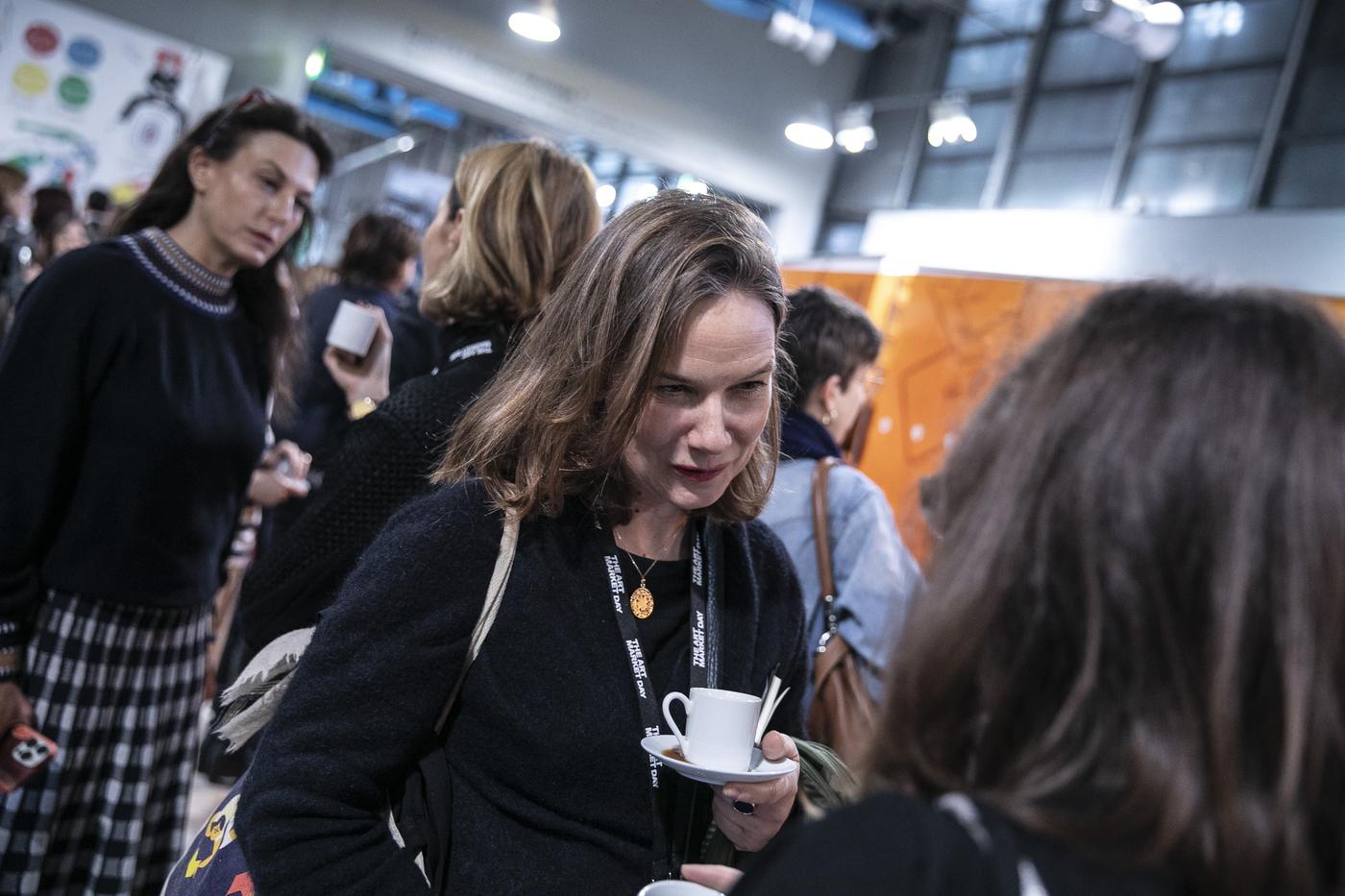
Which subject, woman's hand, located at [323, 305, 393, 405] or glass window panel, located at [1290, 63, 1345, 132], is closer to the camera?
woman's hand, located at [323, 305, 393, 405]

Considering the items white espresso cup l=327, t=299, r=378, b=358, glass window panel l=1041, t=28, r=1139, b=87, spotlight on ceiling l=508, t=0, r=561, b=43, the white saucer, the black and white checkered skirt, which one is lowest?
the black and white checkered skirt

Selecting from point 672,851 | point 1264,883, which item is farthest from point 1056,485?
point 672,851

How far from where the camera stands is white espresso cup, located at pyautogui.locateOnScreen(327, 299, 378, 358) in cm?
283

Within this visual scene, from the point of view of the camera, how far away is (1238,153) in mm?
9398

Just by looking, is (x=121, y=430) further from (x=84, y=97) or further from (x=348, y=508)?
(x=84, y=97)

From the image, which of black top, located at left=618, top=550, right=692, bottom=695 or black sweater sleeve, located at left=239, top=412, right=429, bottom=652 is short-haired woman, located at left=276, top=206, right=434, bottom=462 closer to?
black sweater sleeve, located at left=239, top=412, right=429, bottom=652

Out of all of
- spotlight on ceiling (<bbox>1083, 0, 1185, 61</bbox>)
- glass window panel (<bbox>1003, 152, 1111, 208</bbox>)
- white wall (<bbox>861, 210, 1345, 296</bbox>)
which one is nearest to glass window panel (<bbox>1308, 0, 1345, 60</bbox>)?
spotlight on ceiling (<bbox>1083, 0, 1185, 61</bbox>)

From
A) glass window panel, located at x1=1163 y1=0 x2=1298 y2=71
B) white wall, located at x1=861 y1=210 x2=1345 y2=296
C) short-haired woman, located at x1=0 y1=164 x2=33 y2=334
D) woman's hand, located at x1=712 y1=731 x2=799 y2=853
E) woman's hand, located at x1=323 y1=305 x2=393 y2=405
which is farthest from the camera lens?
glass window panel, located at x1=1163 y1=0 x2=1298 y2=71

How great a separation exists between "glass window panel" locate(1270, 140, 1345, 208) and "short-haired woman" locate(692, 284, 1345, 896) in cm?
914

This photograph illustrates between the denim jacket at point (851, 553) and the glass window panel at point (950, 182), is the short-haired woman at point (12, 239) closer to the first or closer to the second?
the denim jacket at point (851, 553)

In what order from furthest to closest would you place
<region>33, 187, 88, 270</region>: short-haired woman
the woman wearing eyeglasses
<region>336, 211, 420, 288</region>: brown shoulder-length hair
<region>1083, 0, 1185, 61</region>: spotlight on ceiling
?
1. <region>1083, 0, 1185, 61</region>: spotlight on ceiling
2. <region>33, 187, 88, 270</region>: short-haired woman
3. <region>336, 211, 420, 288</region>: brown shoulder-length hair
4. the woman wearing eyeglasses

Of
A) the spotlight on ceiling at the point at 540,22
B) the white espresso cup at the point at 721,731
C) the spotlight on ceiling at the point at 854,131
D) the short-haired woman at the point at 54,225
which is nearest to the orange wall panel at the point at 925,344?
the spotlight on ceiling at the point at 540,22

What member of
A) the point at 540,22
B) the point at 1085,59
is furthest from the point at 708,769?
the point at 1085,59

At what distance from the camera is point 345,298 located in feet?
13.9
